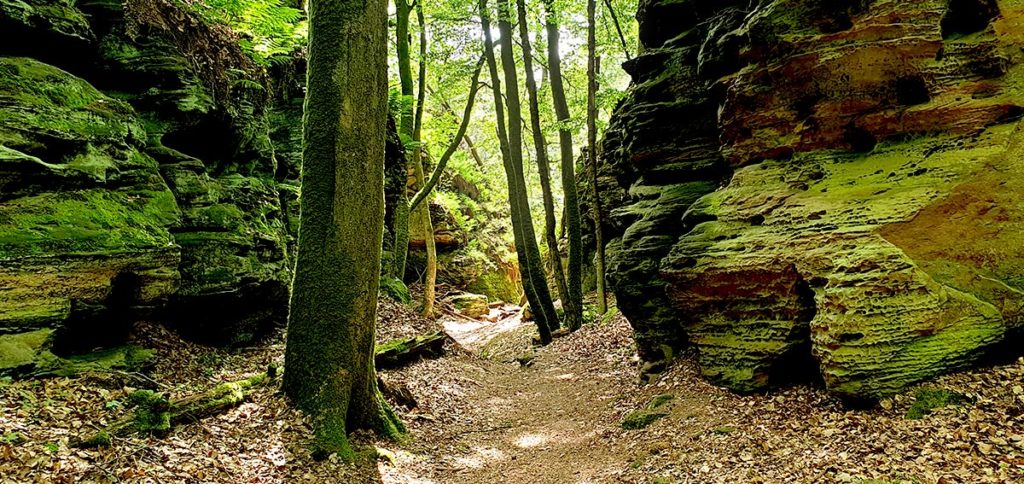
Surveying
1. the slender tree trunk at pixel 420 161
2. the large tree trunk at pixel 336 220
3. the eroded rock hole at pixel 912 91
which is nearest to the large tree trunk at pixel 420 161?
the slender tree trunk at pixel 420 161

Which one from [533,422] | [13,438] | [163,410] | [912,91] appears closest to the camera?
[13,438]

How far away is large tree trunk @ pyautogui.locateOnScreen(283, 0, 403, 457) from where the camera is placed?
6.44 m

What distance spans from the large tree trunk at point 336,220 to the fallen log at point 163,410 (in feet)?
2.13

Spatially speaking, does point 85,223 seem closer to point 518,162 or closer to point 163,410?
point 163,410

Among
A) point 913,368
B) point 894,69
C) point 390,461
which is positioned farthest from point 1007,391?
point 390,461

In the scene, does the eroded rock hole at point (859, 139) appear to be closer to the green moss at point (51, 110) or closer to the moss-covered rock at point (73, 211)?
the moss-covered rock at point (73, 211)

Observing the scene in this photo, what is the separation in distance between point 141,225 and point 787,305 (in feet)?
27.2

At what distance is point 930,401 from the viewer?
5172mm

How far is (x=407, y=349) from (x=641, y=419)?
217 inches

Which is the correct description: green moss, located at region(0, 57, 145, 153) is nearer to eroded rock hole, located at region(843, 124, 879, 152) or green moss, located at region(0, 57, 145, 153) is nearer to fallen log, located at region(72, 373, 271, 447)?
fallen log, located at region(72, 373, 271, 447)

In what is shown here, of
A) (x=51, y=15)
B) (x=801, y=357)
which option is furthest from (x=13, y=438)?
(x=801, y=357)

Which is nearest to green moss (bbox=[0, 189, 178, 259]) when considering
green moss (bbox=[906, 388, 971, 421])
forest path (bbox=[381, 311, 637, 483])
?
forest path (bbox=[381, 311, 637, 483])

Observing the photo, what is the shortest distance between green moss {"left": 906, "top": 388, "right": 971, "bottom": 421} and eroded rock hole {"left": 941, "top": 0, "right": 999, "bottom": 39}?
438 centimetres

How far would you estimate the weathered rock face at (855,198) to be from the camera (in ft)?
18.5
